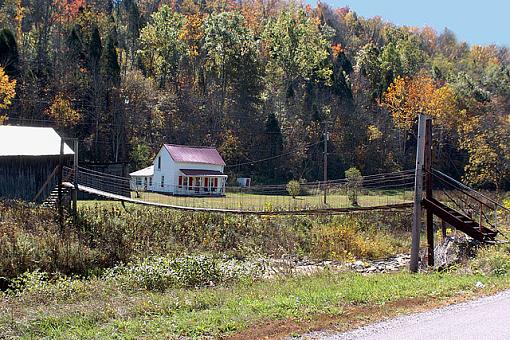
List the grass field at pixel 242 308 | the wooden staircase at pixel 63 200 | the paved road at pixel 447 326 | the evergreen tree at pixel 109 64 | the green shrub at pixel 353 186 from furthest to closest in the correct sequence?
1. the evergreen tree at pixel 109 64
2. the green shrub at pixel 353 186
3. the wooden staircase at pixel 63 200
4. the grass field at pixel 242 308
5. the paved road at pixel 447 326

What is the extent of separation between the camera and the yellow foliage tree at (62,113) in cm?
3275

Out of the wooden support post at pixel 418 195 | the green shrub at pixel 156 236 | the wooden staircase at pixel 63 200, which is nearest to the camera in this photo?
the wooden support post at pixel 418 195

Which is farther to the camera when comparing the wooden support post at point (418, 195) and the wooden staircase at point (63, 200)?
the wooden staircase at point (63, 200)

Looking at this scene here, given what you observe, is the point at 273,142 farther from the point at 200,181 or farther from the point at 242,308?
the point at 242,308

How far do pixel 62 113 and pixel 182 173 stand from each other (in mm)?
8564

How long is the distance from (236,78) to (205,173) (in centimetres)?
1208

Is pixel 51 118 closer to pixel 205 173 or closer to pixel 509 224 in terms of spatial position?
pixel 205 173

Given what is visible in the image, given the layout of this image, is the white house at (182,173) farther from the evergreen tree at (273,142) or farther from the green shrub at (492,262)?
the green shrub at (492,262)

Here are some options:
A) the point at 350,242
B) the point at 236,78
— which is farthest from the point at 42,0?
the point at 350,242

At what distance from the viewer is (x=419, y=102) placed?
41469mm

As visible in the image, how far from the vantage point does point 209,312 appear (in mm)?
7031

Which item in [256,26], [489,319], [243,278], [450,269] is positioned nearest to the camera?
[489,319]

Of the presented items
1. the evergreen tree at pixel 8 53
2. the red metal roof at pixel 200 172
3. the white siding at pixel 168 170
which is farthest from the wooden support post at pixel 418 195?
the evergreen tree at pixel 8 53

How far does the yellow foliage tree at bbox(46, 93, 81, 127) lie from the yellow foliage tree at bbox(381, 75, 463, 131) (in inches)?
971
